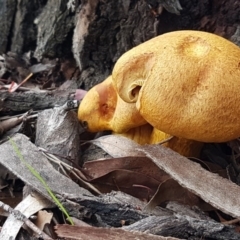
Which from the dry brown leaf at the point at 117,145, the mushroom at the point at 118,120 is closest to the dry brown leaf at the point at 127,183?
the dry brown leaf at the point at 117,145

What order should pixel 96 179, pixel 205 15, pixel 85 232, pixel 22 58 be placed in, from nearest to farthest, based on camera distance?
pixel 85 232, pixel 96 179, pixel 205 15, pixel 22 58

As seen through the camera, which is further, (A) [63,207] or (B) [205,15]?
(B) [205,15]

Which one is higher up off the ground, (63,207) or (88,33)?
(88,33)

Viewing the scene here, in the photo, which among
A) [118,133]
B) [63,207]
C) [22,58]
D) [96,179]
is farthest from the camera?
[22,58]

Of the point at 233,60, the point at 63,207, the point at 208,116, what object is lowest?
the point at 63,207

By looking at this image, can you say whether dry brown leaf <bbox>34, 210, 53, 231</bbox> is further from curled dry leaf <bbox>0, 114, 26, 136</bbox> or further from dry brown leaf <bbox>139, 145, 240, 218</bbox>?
curled dry leaf <bbox>0, 114, 26, 136</bbox>

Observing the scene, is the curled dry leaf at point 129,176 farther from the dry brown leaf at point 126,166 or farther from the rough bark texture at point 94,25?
the rough bark texture at point 94,25

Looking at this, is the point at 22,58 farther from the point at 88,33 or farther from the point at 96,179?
the point at 96,179

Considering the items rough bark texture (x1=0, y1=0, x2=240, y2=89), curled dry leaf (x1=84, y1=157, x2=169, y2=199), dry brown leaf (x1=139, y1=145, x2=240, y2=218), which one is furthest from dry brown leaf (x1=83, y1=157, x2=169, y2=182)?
rough bark texture (x1=0, y1=0, x2=240, y2=89)

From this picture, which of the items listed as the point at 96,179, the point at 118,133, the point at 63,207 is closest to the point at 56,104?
the point at 118,133
